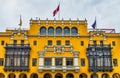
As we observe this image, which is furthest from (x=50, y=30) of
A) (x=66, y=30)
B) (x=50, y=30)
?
(x=66, y=30)

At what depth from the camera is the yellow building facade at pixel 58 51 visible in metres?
75.9

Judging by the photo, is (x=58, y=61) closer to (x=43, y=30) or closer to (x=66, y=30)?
(x=66, y=30)

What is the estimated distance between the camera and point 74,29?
265 ft

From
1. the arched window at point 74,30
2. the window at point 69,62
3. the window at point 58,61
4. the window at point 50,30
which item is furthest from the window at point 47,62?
the arched window at point 74,30

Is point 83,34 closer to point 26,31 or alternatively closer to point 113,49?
point 113,49

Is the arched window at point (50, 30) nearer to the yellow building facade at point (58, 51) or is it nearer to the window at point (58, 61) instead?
the yellow building facade at point (58, 51)

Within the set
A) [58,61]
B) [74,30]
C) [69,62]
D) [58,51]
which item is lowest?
[69,62]

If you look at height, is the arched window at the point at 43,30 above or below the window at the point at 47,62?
above

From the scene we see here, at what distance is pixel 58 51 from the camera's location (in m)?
77.1

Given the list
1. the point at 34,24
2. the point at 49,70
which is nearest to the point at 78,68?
the point at 49,70

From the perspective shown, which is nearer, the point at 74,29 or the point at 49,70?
the point at 49,70

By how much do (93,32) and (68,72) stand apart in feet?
46.9

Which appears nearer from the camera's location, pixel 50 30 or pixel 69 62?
pixel 69 62

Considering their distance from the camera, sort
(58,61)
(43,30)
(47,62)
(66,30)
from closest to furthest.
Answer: (47,62), (58,61), (43,30), (66,30)
